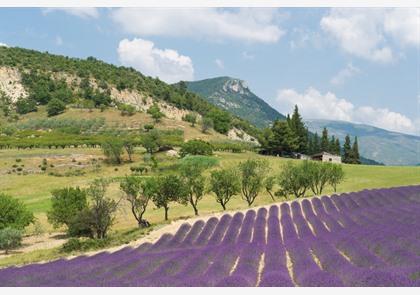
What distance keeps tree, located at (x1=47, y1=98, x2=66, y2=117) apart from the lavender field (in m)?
150

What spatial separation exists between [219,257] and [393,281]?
1015 centimetres

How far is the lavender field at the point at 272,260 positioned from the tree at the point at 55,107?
150m

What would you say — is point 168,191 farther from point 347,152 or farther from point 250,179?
point 347,152

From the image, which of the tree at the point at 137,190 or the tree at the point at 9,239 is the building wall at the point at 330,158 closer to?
the tree at the point at 137,190

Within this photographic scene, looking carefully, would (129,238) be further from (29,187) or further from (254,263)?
(29,187)

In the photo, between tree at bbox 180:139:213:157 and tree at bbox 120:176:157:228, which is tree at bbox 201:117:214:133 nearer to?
tree at bbox 180:139:213:157

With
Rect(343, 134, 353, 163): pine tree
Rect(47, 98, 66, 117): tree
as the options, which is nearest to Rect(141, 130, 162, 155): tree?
Rect(343, 134, 353, 163): pine tree

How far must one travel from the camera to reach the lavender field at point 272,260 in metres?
16.4

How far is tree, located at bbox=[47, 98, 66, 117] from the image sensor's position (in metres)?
175

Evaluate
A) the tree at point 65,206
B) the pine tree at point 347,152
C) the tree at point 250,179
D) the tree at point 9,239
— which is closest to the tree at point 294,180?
the tree at point 250,179

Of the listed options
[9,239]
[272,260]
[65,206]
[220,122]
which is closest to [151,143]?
[65,206]

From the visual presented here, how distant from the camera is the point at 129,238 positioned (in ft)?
130

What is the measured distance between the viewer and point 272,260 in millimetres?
21812

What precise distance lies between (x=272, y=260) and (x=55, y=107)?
6573 inches
